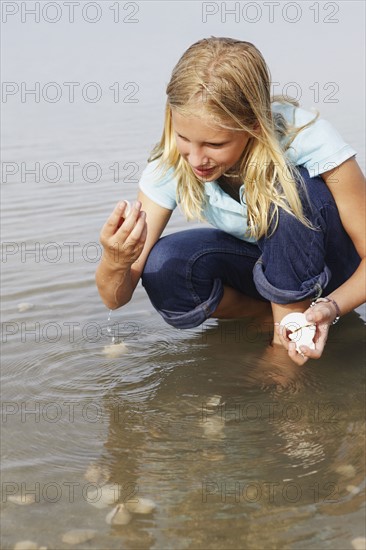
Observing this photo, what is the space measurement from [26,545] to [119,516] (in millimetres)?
287

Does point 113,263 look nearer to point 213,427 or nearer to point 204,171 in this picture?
point 204,171

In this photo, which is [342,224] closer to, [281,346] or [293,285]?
[293,285]

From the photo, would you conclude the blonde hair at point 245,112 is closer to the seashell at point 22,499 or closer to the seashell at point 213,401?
the seashell at point 213,401

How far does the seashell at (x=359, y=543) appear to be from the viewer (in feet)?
7.50

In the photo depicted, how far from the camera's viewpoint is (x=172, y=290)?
3537 mm

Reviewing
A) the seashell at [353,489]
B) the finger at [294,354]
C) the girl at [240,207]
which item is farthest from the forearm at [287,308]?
the seashell at [353,489]

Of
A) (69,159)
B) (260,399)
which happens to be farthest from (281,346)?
(69,159)

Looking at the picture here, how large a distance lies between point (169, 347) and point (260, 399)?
67 cm

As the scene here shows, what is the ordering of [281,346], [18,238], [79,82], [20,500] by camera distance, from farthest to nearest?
[79,82] → [18,238] → [281,346] → [20,500]

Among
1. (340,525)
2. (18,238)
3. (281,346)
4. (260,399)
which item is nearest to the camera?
(340,525)

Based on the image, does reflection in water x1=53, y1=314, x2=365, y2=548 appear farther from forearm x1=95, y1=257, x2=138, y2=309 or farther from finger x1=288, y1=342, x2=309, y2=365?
forearm x1=95, y1=257, x2=138, y2=309

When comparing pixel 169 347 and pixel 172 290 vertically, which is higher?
pixel 172 290

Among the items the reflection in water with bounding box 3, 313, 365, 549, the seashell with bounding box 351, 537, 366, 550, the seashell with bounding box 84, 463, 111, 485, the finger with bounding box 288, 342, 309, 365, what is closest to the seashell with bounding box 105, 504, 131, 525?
the reflection in water with bounding box 3, 313, 365, 549

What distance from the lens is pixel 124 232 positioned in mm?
2965
